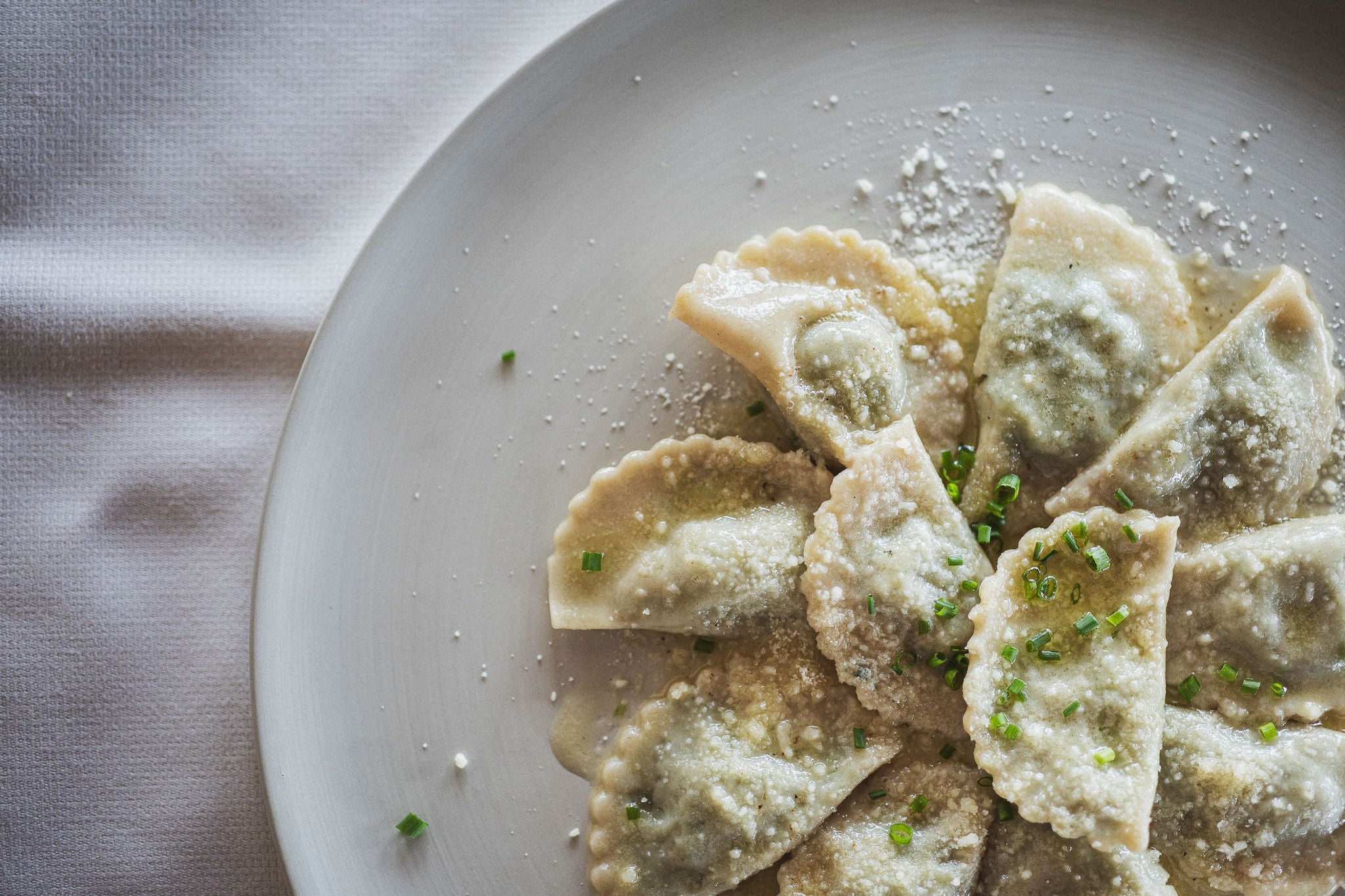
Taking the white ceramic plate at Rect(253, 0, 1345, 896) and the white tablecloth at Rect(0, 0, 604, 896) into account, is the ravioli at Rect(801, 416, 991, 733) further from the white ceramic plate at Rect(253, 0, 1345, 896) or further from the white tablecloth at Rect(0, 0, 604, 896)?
the white tablecloth at Rect(0, 0, 604, 896)

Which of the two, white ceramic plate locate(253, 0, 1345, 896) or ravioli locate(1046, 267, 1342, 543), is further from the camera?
white ceramic plate locate(253, 0, 1345, 896)

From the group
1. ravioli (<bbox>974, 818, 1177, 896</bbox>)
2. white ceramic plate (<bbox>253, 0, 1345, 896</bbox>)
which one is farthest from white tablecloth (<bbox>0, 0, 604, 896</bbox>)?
ravioli (<bbox>974, 818, 1177, 896</bbox>)

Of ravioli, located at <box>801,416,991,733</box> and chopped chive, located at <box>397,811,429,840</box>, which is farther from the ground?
ravioli, located at <box>801,416,991,733</box>

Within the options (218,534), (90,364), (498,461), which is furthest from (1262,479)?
(90,364)

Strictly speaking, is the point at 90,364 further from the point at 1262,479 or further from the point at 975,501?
the point at 1262,479

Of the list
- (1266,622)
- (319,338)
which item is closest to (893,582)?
(1266,622)

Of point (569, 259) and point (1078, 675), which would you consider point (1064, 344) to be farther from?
point (569, 259)
